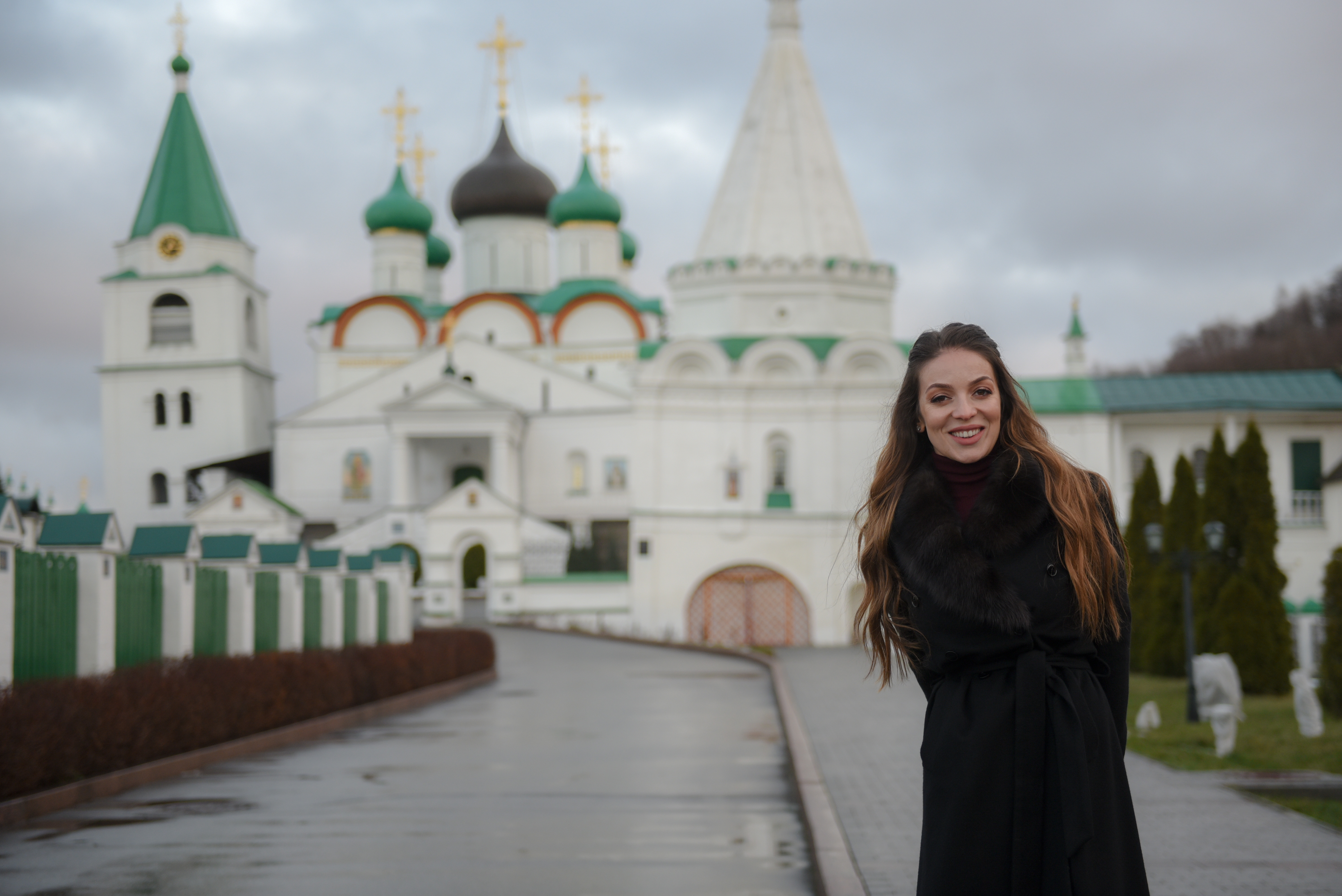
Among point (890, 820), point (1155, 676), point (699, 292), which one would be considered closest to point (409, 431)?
point (699, 292)

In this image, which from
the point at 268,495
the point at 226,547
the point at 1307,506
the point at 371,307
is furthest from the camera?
the point at 371,307

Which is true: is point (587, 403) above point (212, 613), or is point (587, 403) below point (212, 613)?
above

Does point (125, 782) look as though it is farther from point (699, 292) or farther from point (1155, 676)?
point (699, 292)

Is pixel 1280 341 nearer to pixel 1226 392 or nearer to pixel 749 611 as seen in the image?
pixel 1226 392

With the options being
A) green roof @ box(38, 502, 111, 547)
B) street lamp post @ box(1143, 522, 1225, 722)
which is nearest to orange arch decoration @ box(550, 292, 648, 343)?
street lamp post @ box(1143, 522, 1225, 722)

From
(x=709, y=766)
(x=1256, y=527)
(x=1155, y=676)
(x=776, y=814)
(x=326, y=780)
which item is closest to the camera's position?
(x=776, y=814)

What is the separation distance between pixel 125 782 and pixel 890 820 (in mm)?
5030

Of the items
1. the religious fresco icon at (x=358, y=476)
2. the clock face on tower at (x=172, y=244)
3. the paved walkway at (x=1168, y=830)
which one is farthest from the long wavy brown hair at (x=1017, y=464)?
the clock face on tower at (x=172, y=244)

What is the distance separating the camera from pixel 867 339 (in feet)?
122

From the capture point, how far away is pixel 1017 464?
3.48m

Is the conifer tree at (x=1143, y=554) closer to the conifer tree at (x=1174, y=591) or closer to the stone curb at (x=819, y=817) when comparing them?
the conifer tree at (x=1174, y=591)

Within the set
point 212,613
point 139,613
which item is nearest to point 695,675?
point 212,613

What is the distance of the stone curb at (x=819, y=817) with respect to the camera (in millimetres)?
6609

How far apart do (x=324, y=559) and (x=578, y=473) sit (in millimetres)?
32584
